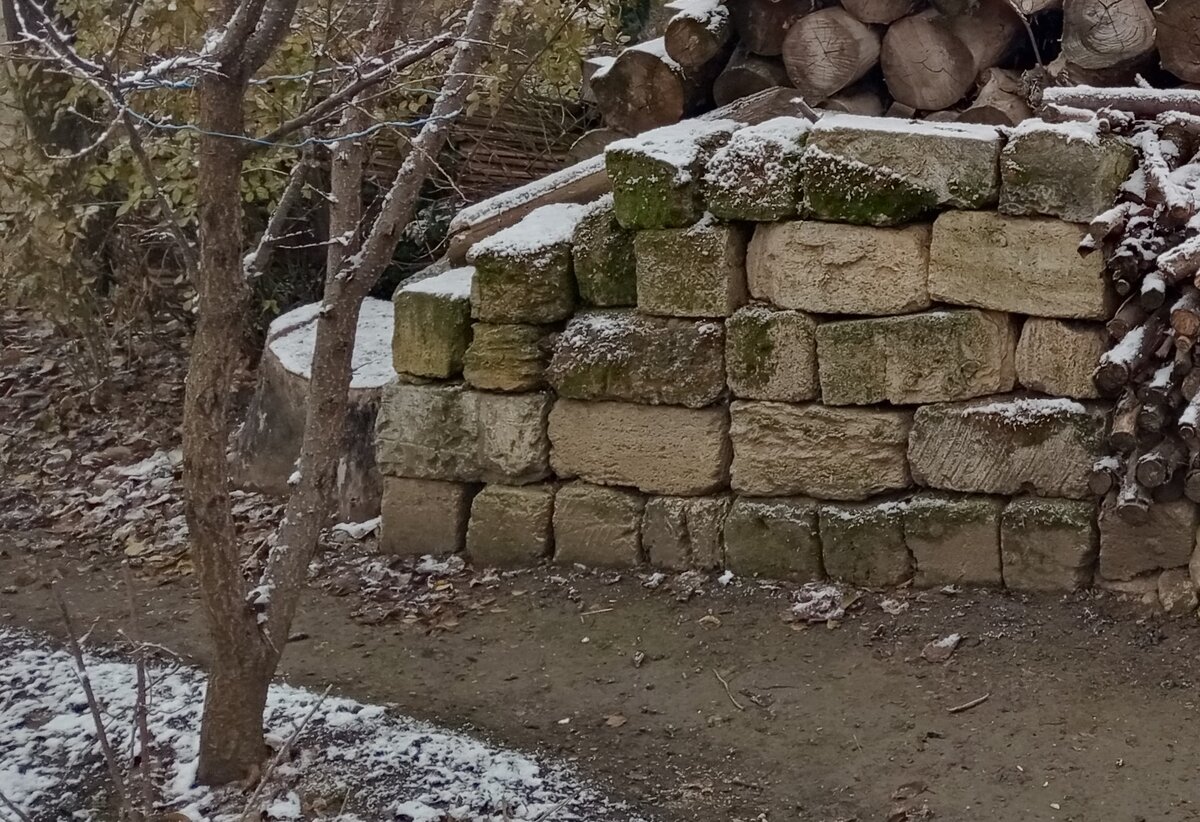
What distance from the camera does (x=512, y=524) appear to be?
15.6 ft

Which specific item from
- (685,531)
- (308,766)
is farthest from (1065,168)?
(308,766)

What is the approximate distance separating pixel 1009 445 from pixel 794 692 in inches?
41.7

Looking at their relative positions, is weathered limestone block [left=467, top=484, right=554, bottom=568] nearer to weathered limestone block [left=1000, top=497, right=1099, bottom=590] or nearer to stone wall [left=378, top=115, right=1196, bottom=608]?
stone wall [left=378, top=115, right=1196, bottom=608]

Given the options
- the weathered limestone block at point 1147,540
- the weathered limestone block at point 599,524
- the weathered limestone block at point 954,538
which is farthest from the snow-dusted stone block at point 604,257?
the weathered limestone block at point 1147,540

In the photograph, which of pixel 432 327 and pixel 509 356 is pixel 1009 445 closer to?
pixel 509 356

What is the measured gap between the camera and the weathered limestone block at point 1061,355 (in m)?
3.88

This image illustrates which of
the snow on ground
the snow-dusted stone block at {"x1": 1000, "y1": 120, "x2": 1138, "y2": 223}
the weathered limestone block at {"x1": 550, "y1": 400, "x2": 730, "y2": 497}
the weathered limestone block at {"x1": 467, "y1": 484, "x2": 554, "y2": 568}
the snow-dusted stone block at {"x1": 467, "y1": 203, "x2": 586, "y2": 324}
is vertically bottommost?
the snow on ground

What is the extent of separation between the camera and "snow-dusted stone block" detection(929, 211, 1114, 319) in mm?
3836

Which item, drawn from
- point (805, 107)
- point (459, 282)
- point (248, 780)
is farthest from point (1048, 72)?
point (248, 780)

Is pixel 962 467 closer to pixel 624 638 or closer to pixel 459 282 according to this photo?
pixel 624 638

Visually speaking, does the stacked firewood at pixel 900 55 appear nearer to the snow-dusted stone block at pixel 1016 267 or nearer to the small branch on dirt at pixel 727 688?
the snow-dusted stone block at pixel 1016 267

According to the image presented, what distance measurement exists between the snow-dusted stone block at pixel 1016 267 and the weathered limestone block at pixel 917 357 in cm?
8

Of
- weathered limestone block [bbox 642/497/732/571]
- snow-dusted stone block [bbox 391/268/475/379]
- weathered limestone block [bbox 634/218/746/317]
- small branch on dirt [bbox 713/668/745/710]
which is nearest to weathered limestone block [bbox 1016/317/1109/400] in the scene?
weathered limestone block [bbox 634/218/746/317]

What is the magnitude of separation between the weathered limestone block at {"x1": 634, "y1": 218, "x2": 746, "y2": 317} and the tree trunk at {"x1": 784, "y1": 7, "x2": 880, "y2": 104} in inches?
30.5
